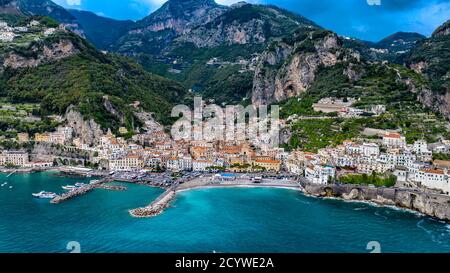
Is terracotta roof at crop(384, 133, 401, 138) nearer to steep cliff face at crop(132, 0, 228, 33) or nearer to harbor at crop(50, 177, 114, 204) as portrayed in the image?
harbor at crop(50, 177, 114, 204)

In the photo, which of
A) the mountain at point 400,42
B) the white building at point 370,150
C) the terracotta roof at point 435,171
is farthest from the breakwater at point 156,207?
the mountain at point 400,42

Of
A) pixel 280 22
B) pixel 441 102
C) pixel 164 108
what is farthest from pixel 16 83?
pixel 280 22

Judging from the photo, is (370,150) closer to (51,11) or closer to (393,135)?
(393,135)

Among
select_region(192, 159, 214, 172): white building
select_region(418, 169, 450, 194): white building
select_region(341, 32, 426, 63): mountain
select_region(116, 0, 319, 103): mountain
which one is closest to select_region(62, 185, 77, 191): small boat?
select_region(192, 159, 214, 172): white building

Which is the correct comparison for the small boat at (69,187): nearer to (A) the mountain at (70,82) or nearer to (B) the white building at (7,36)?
(A) the mountain at (70,82)

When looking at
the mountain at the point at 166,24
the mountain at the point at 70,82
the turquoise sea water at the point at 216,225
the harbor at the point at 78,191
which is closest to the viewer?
the turquoise sea water at the point at 216,225
